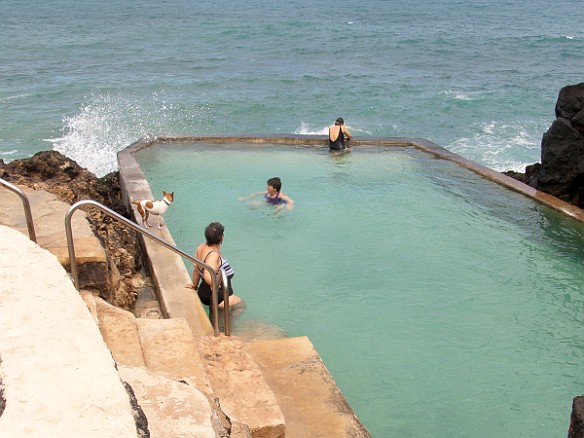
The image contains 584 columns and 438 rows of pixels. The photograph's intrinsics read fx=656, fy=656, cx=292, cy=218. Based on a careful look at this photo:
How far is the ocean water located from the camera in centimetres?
2173

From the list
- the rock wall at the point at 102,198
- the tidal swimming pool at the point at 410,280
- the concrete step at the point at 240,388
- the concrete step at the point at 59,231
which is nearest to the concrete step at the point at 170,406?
the concrete step at the point at 240,388

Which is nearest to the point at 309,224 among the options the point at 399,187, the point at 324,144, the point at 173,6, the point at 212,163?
the point at 399,187

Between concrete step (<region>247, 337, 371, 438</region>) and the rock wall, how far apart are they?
148cm

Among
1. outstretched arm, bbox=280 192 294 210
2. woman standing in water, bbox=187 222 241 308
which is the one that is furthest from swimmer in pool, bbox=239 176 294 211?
woman standing in water, bbox=187 222 241 308

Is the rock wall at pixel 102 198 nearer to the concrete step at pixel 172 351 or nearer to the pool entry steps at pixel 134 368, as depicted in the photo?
the pool entry steps at pixel 134 368

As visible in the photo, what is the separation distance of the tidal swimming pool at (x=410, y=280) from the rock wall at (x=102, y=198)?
0.77 metres

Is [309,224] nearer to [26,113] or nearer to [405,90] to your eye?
[26,113]

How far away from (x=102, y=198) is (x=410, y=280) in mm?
4931

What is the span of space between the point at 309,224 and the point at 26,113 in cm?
1780

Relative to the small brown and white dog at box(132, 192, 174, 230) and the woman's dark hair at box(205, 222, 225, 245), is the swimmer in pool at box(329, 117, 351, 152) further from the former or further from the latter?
the woman's dark hair at box(205, 222, 225, 245)

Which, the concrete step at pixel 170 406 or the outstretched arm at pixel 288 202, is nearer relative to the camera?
the concrete step at pixel 170 406

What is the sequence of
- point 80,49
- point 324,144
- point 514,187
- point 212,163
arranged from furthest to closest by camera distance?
point 80,49 → point 324,144 → point 212,163 → point 514,187

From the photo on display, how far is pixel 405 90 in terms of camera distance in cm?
2725

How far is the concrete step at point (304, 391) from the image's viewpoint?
431 centimetres
